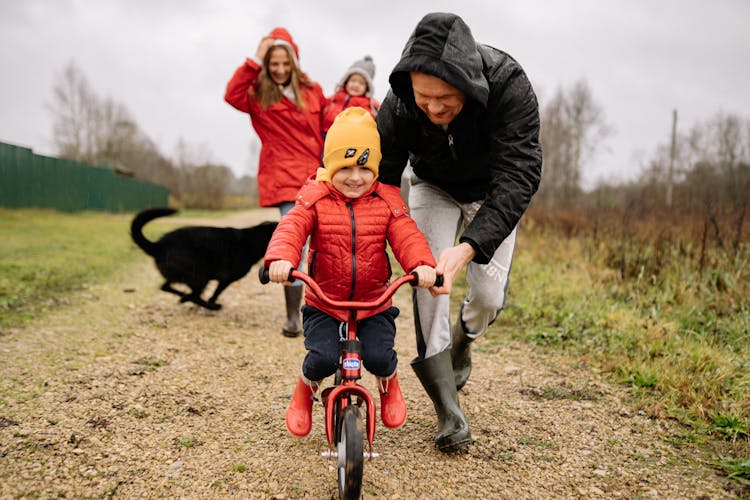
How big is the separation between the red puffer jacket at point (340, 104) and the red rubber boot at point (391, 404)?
2970mm

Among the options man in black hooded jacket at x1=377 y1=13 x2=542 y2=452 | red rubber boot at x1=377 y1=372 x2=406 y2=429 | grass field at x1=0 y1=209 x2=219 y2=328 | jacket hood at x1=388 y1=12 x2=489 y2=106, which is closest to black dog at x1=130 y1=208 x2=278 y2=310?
grass field at x1=0 y1=209 x2=219 y2=328

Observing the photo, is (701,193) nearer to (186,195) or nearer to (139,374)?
(139,374)

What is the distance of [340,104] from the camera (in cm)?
529

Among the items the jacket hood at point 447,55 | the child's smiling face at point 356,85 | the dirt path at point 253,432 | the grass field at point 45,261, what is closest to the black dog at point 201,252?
the dirt path at point 253,432

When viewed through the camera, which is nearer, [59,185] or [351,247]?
[351,247]

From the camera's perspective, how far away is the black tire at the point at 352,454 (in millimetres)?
2027

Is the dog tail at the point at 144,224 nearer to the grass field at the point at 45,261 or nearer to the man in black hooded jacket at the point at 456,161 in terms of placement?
the grass field at the point at 45,261

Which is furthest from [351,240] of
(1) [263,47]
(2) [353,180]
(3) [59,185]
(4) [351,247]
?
(3) [59,185]

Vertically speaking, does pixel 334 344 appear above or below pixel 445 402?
above

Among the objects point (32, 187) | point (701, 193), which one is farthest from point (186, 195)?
point (701, 193)

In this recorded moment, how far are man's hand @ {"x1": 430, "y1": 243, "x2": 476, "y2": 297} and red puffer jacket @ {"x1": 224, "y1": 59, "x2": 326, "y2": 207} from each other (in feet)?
8.44

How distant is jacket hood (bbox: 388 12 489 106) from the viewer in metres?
2.32

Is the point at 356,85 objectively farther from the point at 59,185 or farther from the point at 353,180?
the point at 59,185

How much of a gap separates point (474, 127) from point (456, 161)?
26cm
